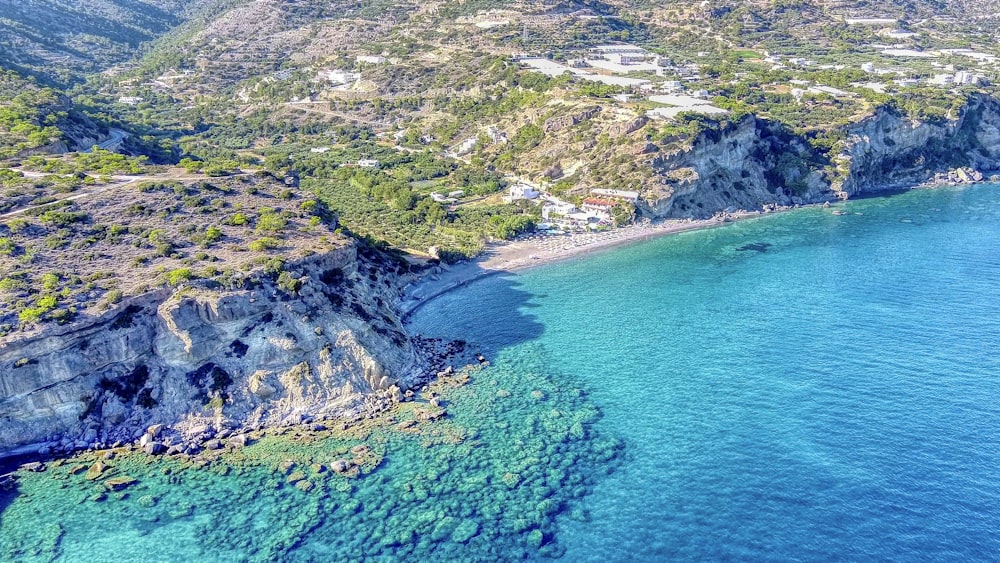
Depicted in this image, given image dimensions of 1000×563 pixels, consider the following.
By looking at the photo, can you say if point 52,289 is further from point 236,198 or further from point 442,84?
point 442,84

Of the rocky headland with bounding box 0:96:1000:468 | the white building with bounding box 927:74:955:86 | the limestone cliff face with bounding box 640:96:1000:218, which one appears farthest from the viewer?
the white building with bounding box 927:74:955:86

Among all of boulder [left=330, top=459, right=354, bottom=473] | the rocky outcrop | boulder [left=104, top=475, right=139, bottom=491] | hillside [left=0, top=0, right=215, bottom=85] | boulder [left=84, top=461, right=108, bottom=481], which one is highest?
hillside [left=0, top=0, right=215, bottom=85]

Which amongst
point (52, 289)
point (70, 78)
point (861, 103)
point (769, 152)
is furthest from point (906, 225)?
point (70, 78)

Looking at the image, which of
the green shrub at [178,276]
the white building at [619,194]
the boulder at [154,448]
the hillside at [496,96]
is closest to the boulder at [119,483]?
the boulder at [154,448]

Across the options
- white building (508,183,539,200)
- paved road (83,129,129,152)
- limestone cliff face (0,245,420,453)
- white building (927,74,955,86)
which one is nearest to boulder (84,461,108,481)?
limestone cliff face (0,245,420,453)

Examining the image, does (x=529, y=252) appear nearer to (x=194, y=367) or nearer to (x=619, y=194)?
(x=619, y=194)

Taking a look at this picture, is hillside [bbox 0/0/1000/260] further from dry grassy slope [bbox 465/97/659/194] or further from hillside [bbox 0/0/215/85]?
hillside [bbox 0/0/215/85]

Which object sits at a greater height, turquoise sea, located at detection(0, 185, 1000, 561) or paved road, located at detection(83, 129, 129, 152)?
paved road, located at detection(83, 129, 129, 152)
